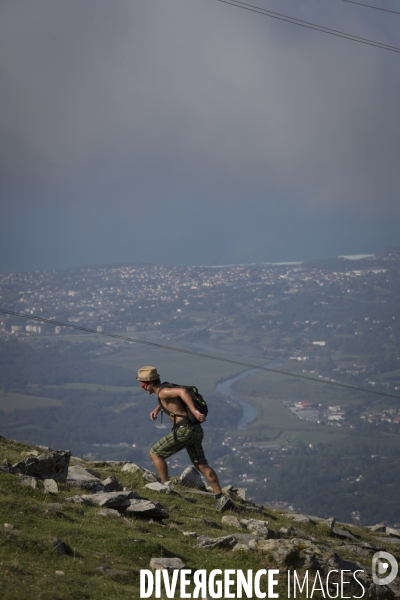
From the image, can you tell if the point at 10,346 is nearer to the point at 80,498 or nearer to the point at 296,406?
the point at 296,406

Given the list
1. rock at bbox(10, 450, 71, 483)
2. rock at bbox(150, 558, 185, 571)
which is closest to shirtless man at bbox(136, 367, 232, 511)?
rock at bbox(10, 450, 71, 483)

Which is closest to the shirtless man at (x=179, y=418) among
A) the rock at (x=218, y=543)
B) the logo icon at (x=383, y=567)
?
the rock at (x=218, y=543)

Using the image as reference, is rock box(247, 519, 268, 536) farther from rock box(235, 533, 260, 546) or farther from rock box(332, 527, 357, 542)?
rock box(332, 527, 357, 542)

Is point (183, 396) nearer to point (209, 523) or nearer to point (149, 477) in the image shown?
point (209, 523)

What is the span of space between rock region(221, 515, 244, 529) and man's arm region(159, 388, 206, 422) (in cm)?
160

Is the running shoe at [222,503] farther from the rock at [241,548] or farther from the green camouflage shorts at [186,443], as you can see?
the rock at [241,548]

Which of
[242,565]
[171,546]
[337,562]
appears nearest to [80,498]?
[171,546]

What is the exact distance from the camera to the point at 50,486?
1084cm

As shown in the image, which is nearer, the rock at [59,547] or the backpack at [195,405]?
the rock at [59,547]

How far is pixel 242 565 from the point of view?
8414 millimetres

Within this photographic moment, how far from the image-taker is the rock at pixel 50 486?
419 inches

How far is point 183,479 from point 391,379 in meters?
146

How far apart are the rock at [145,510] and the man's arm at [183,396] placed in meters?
1.77

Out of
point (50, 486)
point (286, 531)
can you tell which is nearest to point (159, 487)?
point (286, 531)
